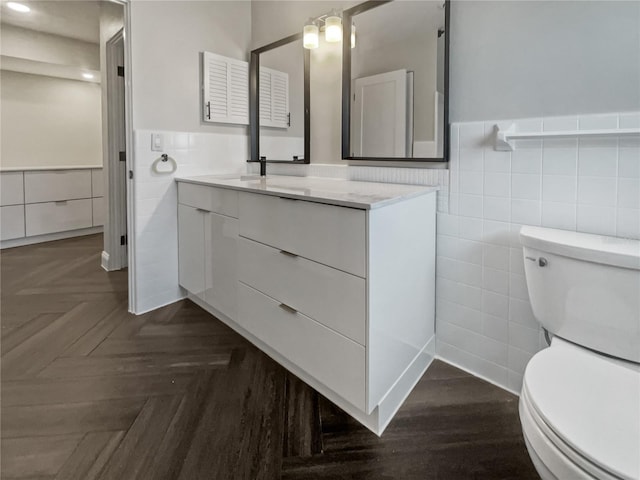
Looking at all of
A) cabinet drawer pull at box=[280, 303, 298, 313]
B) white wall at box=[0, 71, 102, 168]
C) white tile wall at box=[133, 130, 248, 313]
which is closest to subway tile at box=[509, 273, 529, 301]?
cabinet drawer pull at box=[280, 303, 298, 313]

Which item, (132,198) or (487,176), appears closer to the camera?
(487,176)

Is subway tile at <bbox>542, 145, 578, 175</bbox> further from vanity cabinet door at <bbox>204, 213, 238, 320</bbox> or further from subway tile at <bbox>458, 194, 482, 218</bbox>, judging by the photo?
vanity cabinet door at <bbox>204, 213, 238, 320</bbox>

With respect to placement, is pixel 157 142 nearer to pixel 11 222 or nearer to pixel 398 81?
pixel 398 81

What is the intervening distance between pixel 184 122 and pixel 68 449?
6.44 feet

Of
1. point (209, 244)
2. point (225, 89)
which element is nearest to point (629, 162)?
point (209, 244)

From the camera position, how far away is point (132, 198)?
243 centimetres

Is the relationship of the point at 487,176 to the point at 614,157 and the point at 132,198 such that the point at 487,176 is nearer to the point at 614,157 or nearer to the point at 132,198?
the point at 614,157

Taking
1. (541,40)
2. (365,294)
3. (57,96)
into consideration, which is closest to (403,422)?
(365,294)

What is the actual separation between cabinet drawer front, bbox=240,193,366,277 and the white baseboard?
368 cm

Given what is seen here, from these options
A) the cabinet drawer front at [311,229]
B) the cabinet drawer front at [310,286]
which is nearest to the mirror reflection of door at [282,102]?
the cabinet drawer front at [311,229]

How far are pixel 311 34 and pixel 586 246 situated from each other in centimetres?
184

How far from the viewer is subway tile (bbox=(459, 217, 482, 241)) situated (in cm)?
171

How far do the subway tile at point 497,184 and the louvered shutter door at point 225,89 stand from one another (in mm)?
1877

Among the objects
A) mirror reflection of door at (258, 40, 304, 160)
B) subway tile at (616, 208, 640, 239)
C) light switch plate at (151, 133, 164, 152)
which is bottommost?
subway tile at (616, 208, 640, 239)
